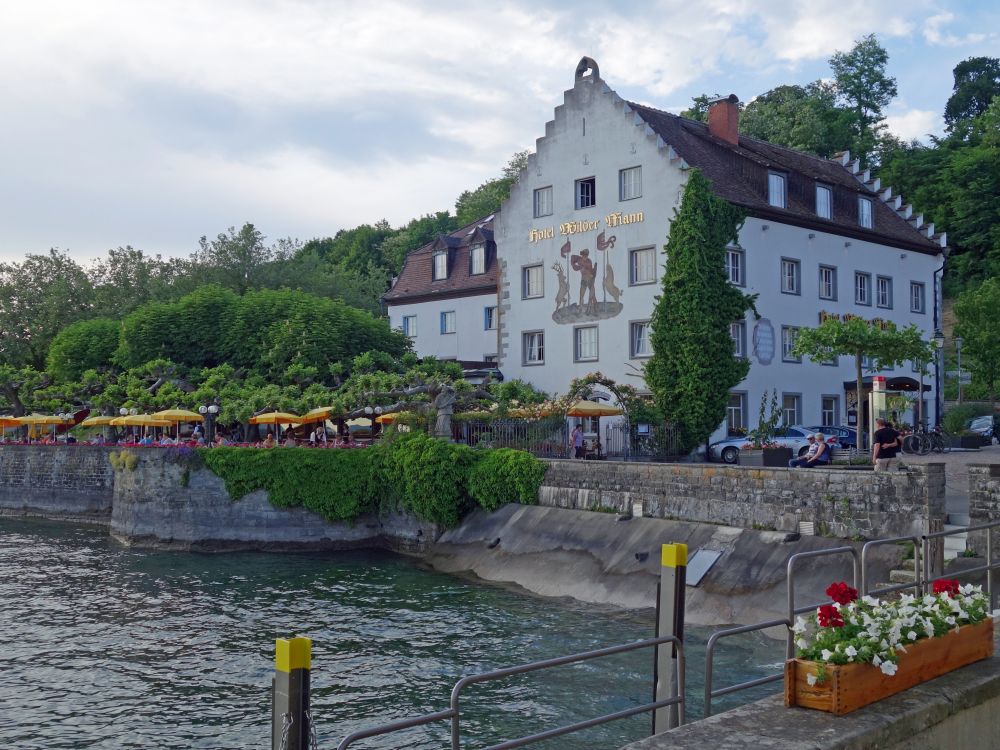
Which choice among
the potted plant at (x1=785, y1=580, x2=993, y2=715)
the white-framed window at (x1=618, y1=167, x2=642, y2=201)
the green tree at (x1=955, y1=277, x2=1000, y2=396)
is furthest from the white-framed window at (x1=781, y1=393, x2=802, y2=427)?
the potted plant at (x1=785, y1=580, x2=993, y2=715)

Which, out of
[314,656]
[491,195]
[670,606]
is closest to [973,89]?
[491,195]

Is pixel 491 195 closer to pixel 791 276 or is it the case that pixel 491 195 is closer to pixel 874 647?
pixel 791 276

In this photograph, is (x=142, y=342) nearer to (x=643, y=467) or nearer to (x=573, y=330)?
(x=573, y=330)

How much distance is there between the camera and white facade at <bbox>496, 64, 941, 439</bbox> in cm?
4056

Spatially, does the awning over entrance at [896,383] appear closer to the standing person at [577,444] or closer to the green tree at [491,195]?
the standing person at [577,444]

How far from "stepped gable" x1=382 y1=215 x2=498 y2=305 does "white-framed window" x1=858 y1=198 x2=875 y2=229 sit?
17388 mm

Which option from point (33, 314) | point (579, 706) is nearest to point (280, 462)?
point (579, 706)

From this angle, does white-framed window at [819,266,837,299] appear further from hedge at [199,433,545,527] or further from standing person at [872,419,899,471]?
standing person at [872,419,899,471]

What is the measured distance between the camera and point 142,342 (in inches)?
1965

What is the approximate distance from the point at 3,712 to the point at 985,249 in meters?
69.6

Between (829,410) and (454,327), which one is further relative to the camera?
(454,327)

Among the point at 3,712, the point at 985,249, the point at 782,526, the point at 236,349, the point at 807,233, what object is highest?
the point at 985,249

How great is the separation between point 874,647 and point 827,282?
40.1 meters

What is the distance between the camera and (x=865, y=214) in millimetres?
47250
